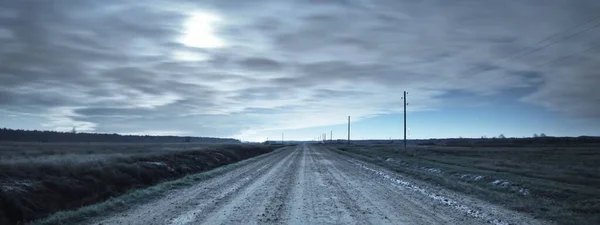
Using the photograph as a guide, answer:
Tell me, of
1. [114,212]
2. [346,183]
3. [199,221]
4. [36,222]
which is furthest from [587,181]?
[36,222]

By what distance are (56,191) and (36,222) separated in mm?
4361

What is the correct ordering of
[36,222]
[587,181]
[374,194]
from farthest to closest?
[587,181]
[374,194]
[36,222]

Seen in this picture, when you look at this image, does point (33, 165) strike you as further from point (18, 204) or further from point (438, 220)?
point (438, 220)

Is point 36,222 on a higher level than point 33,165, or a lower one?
lower

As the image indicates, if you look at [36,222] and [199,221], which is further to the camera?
[36,222]

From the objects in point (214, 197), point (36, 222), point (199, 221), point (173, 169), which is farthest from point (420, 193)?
point (173, 169)

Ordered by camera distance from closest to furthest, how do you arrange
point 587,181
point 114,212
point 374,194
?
1. point 114,212
2. point 374,194
3. point 587,181

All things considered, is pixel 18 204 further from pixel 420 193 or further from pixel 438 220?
pixel 420 193

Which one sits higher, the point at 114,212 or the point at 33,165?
the point at 33,165

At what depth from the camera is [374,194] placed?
16922 mm

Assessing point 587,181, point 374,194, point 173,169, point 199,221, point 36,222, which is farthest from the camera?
point 173,169

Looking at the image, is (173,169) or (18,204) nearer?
(18,204)

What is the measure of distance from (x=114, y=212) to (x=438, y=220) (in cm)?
911

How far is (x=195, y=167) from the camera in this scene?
114 feet
